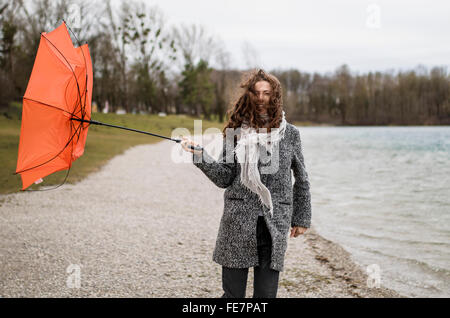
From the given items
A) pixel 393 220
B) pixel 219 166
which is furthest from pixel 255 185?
pixel 393 220

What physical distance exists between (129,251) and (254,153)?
4.32 m

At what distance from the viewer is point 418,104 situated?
3775 cm

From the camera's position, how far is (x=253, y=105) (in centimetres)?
276

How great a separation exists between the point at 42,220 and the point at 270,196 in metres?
6.73

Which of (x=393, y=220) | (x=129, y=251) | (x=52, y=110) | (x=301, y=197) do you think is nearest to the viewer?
(x=301, y=197)

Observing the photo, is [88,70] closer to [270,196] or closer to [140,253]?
[270,196]

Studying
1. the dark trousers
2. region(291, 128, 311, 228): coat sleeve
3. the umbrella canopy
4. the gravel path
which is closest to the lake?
the gravel path

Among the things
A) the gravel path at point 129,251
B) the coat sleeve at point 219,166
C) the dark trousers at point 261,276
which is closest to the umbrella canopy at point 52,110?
the gravel path at point 129,251

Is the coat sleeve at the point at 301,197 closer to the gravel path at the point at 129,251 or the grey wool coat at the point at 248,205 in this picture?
the grey wool coat at the point at 248,205

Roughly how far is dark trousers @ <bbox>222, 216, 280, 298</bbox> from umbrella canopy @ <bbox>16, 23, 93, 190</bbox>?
1.71m

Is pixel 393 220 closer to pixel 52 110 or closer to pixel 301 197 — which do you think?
pixel 301 197

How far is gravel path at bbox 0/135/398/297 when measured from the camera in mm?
4961

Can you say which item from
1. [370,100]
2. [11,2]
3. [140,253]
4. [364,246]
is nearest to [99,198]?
[140,253]

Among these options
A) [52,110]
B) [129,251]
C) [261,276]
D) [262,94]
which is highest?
[262,94]
